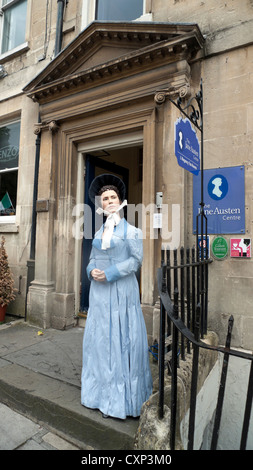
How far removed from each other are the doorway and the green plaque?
6.38 feet

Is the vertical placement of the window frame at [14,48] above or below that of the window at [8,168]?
above

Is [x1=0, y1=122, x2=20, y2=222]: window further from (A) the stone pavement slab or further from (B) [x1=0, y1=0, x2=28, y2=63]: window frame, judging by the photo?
(A) the stone pavement slab

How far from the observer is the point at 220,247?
360cm

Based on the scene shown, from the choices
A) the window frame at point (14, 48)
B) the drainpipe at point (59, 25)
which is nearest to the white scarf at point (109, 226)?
the drainpipe at point (59, 25)

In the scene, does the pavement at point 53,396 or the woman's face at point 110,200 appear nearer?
the pavement at point 53,396

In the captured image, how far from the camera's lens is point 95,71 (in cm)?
436

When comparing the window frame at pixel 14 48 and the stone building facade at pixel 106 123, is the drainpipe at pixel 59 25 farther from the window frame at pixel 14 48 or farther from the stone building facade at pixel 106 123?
the window frame at pixel 14 48

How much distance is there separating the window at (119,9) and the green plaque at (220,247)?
405 cm

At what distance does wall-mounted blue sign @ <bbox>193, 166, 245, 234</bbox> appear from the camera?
11.5 ft

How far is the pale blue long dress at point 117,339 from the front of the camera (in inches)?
91.0

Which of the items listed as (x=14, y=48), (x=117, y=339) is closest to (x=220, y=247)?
(x=117, y=339)

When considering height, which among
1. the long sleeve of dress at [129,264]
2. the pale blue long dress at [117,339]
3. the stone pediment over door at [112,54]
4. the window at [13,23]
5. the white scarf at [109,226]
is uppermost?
the window at [13,23]

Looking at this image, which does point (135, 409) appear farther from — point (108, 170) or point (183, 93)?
point (108, 170)

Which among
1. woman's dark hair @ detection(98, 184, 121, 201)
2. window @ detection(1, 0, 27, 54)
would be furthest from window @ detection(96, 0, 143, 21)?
woman's dark hair @ detection(98, 184, 121, 201)
